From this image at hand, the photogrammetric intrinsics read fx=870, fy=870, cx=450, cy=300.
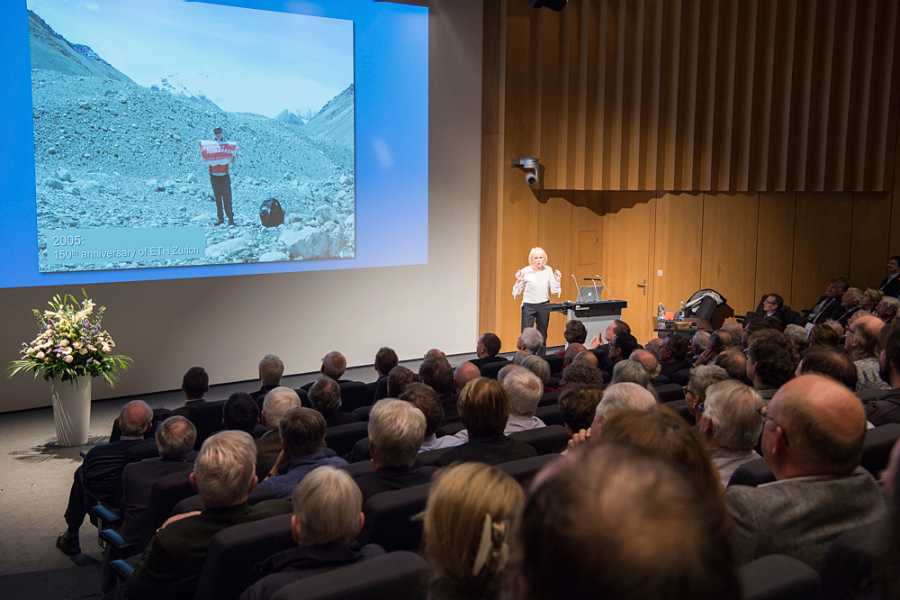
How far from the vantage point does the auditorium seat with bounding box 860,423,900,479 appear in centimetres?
314

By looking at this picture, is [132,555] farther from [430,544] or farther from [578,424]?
[430,544]

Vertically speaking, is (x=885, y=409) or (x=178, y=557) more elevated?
(x=885, y=409)

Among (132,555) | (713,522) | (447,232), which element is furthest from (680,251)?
(713,522)

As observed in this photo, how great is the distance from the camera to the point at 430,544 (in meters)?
1.80

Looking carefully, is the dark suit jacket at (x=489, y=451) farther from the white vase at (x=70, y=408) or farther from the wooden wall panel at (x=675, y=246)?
the wooden wall panel at (x=675, y=246)

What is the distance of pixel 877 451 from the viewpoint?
3.16 metres

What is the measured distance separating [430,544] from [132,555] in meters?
2.49

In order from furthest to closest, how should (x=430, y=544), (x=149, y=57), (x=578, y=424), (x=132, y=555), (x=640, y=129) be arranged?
1. (x=640, y=129)
2. (x=149, y=57)
3. (x=578, y=424)
4. (x=132, y=555)
5. (x=430, y=544)

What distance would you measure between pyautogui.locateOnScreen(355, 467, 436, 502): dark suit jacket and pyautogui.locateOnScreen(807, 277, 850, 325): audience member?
7.60 m

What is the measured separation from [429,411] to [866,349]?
284 centimetres

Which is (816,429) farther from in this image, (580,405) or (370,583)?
(580,405)

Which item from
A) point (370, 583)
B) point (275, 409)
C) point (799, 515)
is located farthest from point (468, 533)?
point (275, 409)

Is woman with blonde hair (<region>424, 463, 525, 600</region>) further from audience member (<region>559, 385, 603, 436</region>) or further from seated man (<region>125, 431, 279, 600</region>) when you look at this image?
audience member (<region>559, 385, 603, 436</region>)

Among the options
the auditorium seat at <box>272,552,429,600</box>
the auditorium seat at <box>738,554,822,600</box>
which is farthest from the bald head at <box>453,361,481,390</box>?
the auditorium seat at <box>738,554,822,600</box>
